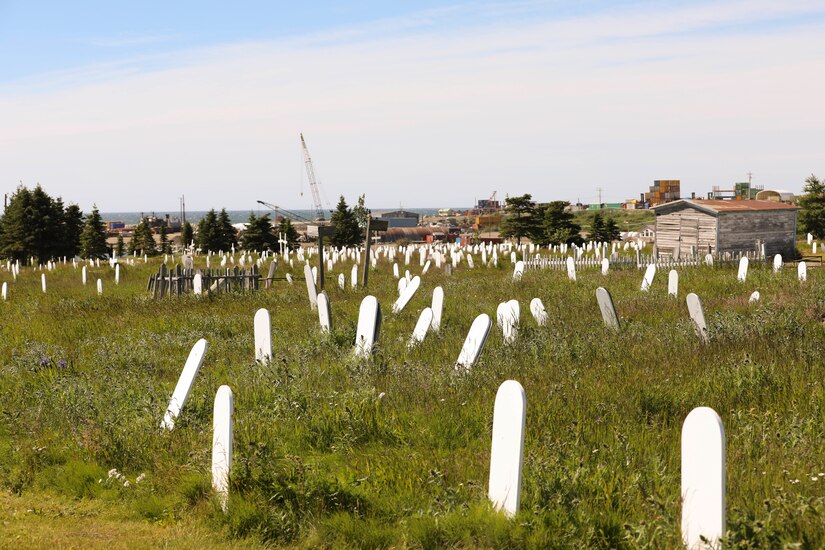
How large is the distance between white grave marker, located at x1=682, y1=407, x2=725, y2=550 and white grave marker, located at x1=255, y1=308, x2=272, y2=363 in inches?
249

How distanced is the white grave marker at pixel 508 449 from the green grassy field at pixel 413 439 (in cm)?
16

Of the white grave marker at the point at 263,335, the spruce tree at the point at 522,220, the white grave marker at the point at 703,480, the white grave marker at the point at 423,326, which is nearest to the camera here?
the white grave marker at the point at 703,480

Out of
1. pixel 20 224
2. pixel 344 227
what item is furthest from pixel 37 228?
pixel 344 227

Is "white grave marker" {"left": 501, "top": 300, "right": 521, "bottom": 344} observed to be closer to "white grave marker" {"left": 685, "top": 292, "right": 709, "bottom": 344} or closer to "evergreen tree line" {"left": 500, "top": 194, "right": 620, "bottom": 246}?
"white grave marker" {"left": 685, "top": 292, "right": 709, "bottom": 344}

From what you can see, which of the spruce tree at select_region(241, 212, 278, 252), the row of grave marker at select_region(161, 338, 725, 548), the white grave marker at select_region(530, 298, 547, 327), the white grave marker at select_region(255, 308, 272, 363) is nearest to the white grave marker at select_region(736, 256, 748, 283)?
the white grave marker at select_region(530, 298, 547, 327)

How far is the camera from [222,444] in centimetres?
619

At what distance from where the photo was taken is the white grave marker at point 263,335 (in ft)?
33.4

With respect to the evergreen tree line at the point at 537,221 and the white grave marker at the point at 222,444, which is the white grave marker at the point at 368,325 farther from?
the evergreen tree line at the point at 537,221

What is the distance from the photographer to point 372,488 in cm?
601

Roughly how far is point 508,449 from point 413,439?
5.48ft

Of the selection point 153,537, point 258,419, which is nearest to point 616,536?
point 153,537

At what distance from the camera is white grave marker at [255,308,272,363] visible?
1020 centimetres

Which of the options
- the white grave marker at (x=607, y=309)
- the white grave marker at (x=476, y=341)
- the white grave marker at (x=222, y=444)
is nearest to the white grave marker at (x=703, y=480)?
the white grave marker at (x=222, y=444)

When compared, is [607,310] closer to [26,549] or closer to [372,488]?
[372,488]
